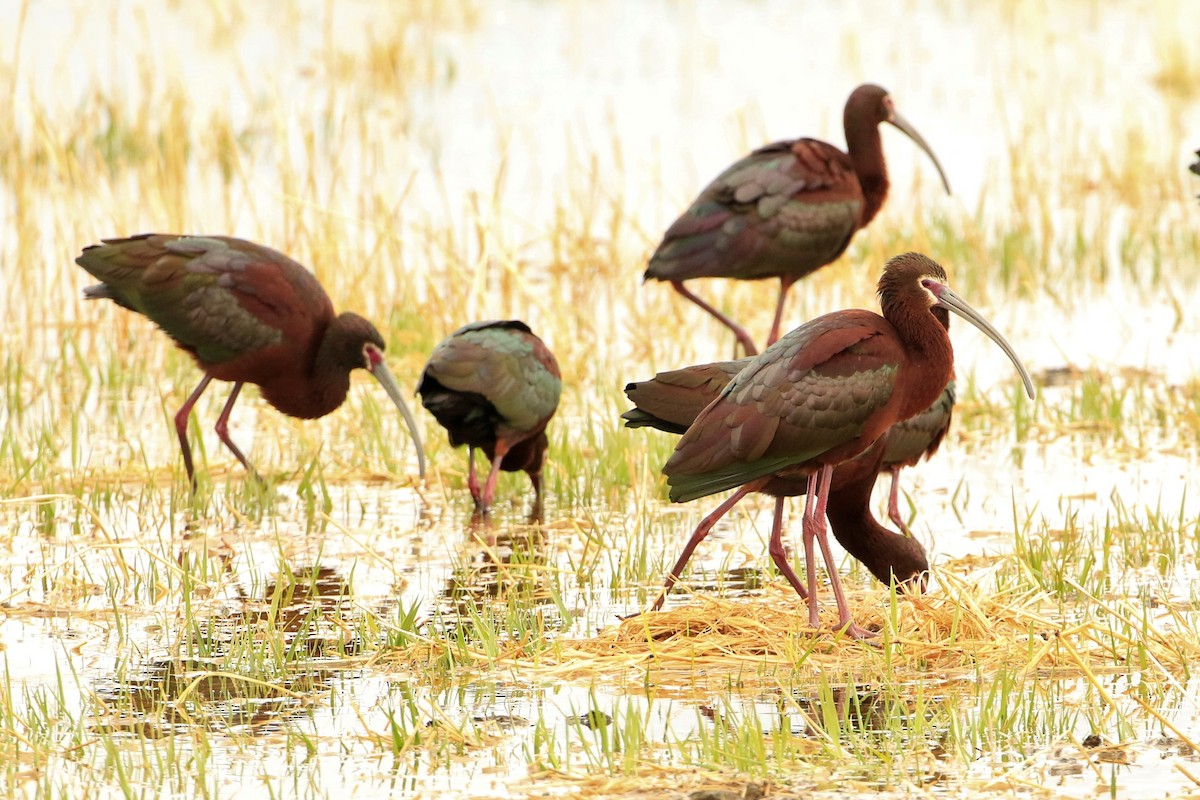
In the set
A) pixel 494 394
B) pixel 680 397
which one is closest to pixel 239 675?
pixel 680 397

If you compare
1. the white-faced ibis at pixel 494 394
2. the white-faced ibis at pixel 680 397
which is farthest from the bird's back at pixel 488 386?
the white-faced ibis at pixel 680 397

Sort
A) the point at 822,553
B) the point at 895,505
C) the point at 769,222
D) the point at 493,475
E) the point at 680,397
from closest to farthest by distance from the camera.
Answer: the point at 822,553 < the point at 680,397 < the point at 895,505 < the point at 493,475 < the point at 769,222

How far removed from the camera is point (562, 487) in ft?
27.8

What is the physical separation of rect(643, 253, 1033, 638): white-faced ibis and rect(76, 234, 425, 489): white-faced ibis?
8.22ft

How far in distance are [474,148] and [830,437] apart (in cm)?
963

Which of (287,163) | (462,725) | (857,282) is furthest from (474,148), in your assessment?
(462,725)

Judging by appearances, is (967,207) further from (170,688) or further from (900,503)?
(170,688)

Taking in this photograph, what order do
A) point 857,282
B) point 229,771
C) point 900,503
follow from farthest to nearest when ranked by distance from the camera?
point 857,282
point 900,503
point 229,771

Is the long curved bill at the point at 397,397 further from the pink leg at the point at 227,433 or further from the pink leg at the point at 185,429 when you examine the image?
the pink leg at the point at 185,429

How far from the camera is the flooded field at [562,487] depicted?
518 cm

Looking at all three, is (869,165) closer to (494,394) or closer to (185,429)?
(494,394)

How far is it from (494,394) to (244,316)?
1.24 m

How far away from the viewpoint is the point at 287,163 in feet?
39.7

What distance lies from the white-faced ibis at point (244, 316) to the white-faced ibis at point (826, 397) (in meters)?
2.51
